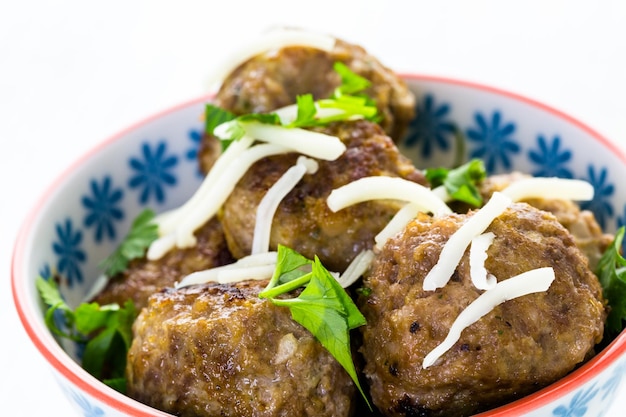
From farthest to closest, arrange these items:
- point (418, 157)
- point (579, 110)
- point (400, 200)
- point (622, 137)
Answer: point (579, 110) → point (622, 137) → point (418, 157) → point (400, 200)

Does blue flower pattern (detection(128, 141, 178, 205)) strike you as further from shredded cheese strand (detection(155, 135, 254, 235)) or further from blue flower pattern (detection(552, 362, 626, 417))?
blue flower pattern (detection(552, 362, 626, 417))

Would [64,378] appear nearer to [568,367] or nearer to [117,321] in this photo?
[117,321]

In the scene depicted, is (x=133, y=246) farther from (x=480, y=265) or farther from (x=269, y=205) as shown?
(x=480, y=265)

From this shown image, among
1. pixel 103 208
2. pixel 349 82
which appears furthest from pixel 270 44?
pixel 103 208

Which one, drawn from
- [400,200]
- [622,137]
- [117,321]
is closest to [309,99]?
[400,200]

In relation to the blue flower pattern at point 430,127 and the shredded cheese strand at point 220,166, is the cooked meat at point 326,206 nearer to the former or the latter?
the shredded cheese strand at point 220,166

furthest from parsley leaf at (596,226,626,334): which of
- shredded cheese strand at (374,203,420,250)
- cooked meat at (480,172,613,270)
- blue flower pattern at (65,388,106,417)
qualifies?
blue flower pattern at (65,388,106,417)
